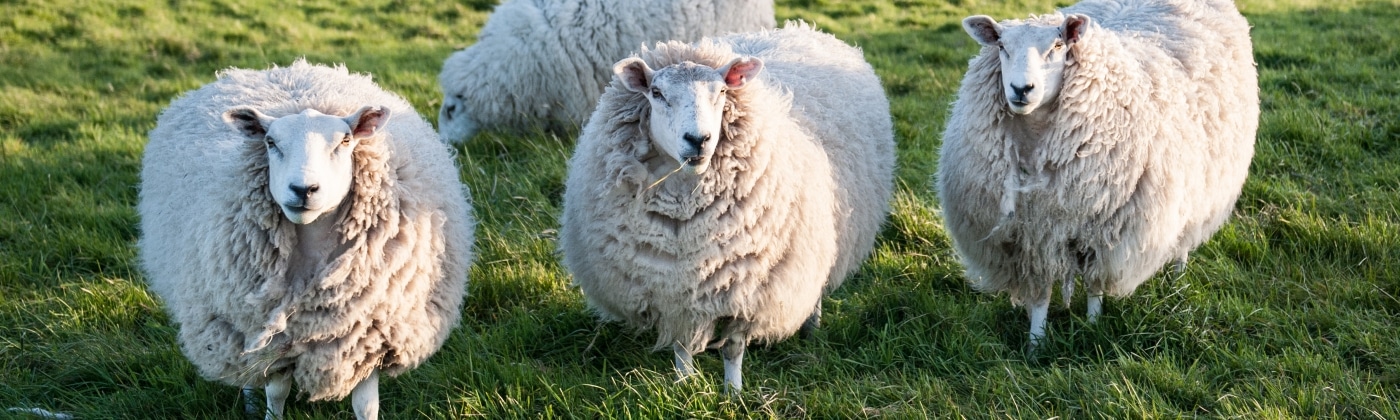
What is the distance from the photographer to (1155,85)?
3.84 metres

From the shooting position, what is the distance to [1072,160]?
3633mm

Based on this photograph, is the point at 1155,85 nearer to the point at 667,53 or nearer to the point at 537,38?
the point at 667,53

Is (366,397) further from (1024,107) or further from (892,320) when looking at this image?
(1024,107)

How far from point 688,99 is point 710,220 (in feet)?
1.44

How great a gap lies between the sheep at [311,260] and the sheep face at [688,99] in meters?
0.80

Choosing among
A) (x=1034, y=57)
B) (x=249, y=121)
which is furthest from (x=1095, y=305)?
(x=249, y=121)

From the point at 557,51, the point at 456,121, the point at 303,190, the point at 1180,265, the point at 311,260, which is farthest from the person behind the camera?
the point at 456,121

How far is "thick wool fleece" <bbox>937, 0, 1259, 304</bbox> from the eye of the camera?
3.62 meters

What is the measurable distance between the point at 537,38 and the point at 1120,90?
422 centimetres

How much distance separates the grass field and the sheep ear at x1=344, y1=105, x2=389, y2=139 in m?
0.94

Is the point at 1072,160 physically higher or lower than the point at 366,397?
higher

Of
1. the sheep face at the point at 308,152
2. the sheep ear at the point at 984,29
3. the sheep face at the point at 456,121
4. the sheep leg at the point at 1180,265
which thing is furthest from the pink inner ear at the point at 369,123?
the sheep face at the point at 456,121

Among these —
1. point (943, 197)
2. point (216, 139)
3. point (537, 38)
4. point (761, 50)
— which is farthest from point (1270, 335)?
point (537, 38)

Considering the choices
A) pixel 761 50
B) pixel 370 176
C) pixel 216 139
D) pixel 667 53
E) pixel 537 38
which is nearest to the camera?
pixel 370 176
